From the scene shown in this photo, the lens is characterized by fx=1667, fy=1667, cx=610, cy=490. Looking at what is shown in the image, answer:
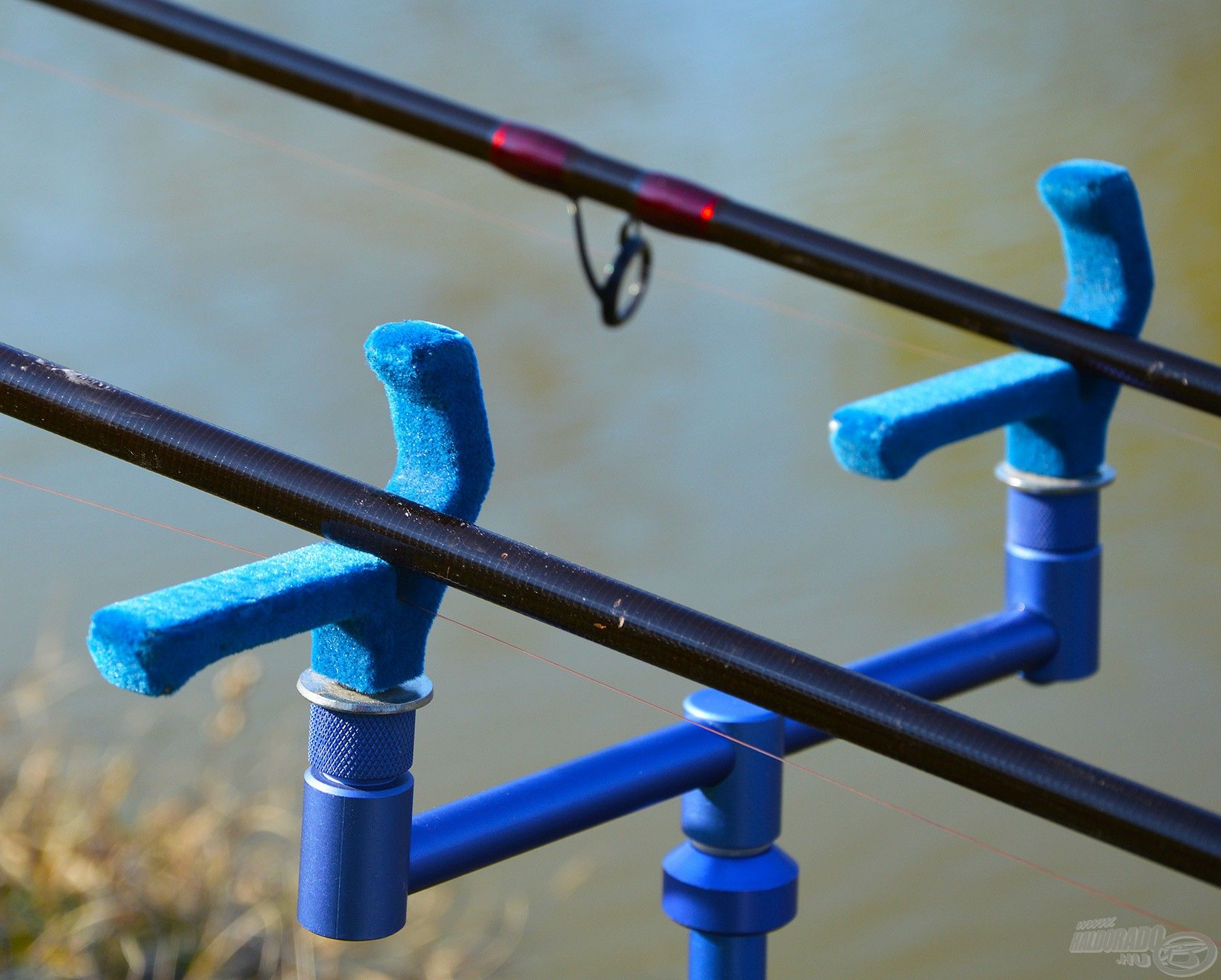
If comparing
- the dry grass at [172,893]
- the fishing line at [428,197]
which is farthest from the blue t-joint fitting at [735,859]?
the fishing line at [428,197]

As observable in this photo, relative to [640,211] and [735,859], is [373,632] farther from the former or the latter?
[640,211]

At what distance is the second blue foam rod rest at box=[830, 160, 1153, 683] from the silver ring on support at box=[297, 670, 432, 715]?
0.18m

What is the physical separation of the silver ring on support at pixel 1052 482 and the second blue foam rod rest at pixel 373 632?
29 centimetres

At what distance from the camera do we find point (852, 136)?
7.41 ft

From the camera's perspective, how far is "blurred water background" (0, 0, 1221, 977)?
4.91ft

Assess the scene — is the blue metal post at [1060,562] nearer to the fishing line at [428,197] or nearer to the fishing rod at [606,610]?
the fishing rod at [606,610]

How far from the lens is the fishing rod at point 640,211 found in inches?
24.2

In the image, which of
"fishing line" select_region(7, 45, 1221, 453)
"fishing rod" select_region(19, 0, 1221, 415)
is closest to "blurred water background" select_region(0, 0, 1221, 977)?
"fishing line" select_region(7, 45, 1221, 453)

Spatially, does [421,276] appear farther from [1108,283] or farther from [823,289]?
[1108,283]

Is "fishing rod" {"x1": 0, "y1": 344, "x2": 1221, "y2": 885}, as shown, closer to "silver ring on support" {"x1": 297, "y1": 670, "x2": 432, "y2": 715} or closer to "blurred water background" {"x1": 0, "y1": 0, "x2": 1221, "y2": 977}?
"silver ring on support" {"x1": 297, "y1": 670, "x2": 432, "y2": 715}

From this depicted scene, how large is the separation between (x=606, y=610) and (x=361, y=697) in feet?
0.27

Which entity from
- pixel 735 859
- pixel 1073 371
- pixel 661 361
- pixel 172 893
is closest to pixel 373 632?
pixel 735 859

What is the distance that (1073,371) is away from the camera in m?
0.63

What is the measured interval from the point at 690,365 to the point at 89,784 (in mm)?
801
